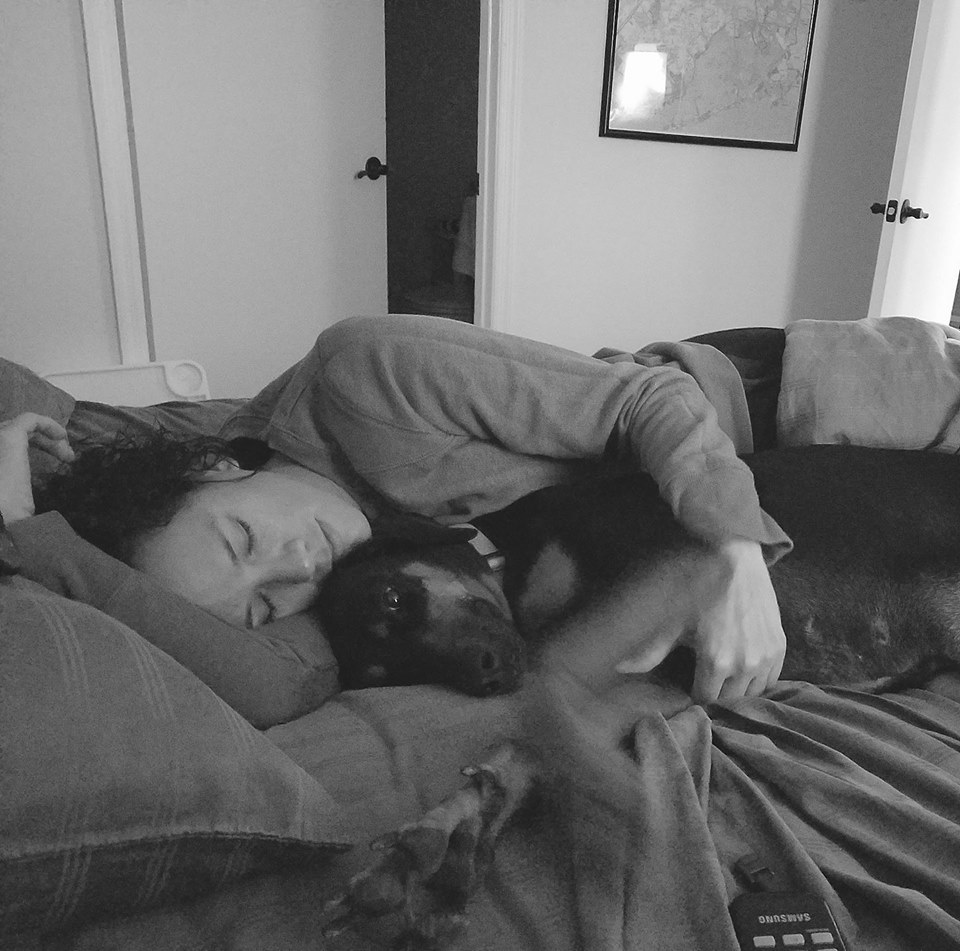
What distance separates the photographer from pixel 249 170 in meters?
2.74

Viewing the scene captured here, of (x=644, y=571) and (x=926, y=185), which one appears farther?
(x=926, y=185)

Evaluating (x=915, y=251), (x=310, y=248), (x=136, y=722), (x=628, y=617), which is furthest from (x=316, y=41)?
(x=136, y=722)

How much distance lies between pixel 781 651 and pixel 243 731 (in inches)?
21.3

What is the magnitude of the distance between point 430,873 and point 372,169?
2.81m

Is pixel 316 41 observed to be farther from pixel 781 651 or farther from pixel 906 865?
pixel 906 865

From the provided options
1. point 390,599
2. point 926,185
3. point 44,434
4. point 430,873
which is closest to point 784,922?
point 430,873

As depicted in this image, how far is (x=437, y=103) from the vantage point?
11.2 feet

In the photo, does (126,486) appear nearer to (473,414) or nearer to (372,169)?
(473,414)

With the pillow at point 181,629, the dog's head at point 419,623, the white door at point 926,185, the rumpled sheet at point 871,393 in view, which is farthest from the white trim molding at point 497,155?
the pillow at point 181,629

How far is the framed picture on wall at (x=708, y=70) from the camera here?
2695mm

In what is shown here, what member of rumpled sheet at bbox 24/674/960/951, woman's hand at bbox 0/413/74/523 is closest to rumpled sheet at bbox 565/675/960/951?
rumpled sheet at bbox 24/674/960/951

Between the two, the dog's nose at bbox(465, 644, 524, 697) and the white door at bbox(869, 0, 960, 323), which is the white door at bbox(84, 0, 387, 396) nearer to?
the white door at bbox(869, 0, 960, 323)

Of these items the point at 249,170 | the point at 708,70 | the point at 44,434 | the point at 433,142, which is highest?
the point at 708,70

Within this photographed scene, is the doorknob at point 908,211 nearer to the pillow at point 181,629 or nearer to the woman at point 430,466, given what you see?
the woman at point 430,466
